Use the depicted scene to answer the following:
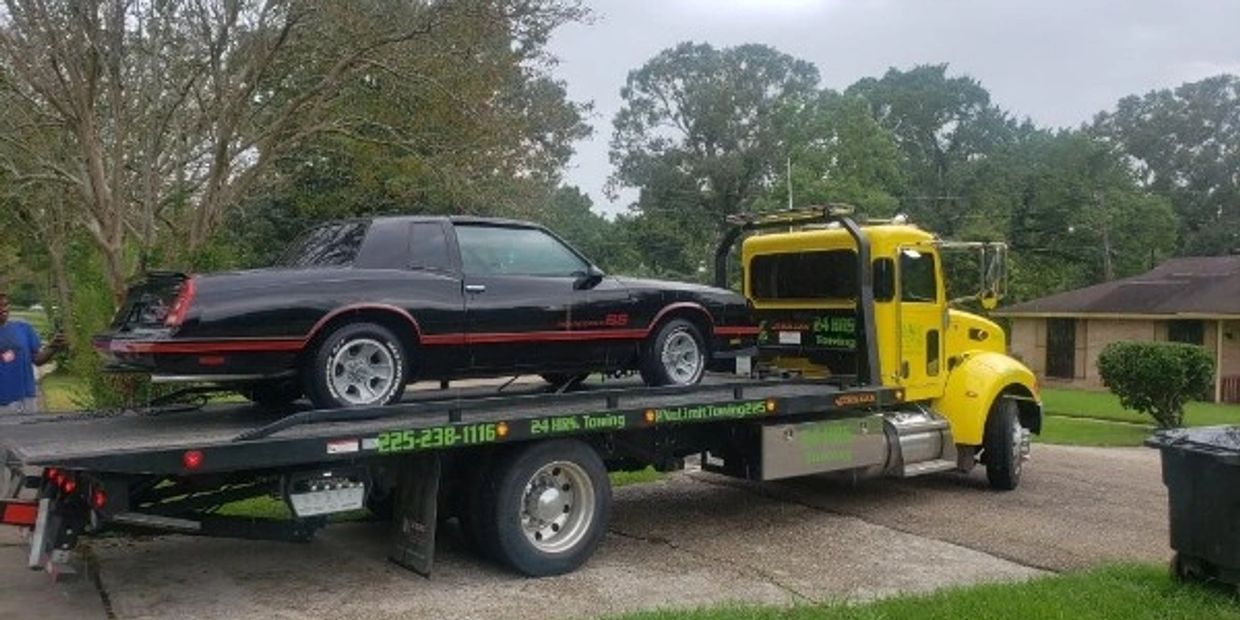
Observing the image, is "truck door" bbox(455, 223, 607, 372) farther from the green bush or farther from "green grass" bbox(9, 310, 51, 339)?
the green bush

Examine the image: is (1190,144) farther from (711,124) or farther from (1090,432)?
(1090,432)

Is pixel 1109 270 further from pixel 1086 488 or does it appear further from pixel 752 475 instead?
pixel 752 475

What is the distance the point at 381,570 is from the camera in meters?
7.38

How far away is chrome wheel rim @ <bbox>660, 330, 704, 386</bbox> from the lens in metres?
8.45

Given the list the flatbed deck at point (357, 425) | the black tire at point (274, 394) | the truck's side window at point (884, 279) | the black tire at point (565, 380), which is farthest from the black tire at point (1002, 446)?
the black tire at point (274, 394)

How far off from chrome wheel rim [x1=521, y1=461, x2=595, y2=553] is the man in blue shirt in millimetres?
4483

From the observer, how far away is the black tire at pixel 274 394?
24.7 ft

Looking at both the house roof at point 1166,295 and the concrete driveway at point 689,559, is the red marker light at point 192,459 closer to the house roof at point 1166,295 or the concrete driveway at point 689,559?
the concrete driveway at point 689,559

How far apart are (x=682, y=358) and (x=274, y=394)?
2917 mm

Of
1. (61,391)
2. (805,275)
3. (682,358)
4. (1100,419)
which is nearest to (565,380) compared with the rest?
(682,358)

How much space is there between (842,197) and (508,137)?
30.7 metres

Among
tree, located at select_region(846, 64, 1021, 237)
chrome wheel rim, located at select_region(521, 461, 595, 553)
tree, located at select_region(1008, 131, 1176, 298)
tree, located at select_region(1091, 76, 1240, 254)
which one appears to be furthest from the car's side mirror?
tree, located at select_region(1091, 76, 1240, 254)

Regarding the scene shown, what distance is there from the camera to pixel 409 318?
696cm

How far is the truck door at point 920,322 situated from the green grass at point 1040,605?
3.37 m
